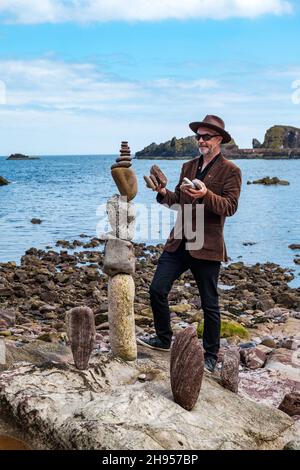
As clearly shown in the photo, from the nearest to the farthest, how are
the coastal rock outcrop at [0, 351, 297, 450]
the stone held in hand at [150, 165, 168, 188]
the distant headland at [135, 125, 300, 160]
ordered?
the coastal rock outcrop at [0, 351, 297, 450], the stone held in hand at [150, 165, 168, 188], the distant headland at [135, 125, 300, 160]

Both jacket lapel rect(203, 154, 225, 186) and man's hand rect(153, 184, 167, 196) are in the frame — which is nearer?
jacket lapel rect(203, 154, 225, 186)

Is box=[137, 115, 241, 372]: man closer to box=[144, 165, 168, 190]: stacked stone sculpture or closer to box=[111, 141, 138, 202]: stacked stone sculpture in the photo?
box=[144, 165, 168, 190]: stacked stone sculpture

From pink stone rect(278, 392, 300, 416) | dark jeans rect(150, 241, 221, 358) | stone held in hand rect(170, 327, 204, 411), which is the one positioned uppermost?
dark jeans rect(150, 241, 221, 358)

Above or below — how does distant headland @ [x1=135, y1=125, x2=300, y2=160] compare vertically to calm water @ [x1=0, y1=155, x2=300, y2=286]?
above

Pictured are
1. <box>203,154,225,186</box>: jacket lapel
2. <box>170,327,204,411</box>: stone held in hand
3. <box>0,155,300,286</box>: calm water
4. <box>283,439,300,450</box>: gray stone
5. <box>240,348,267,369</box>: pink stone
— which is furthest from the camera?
<box>0,155,300,286</box>: calm water

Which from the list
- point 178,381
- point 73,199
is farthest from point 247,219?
point 178,381

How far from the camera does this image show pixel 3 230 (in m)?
29.8

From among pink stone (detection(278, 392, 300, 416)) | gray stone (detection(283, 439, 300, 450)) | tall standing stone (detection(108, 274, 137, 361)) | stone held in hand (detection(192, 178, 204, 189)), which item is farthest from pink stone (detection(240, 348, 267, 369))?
gray stone (detection(283, 439, 300, 450))

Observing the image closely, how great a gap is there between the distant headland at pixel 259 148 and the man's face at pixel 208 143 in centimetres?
11809

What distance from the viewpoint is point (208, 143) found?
720cm

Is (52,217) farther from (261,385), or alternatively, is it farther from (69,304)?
(261,385)

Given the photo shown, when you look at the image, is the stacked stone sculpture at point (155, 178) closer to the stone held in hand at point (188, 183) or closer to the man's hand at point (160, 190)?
the man's hand at point (160, 190)

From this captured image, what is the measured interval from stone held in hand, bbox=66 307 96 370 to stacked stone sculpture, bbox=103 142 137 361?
0.74m

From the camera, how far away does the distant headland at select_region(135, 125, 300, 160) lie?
132 m
